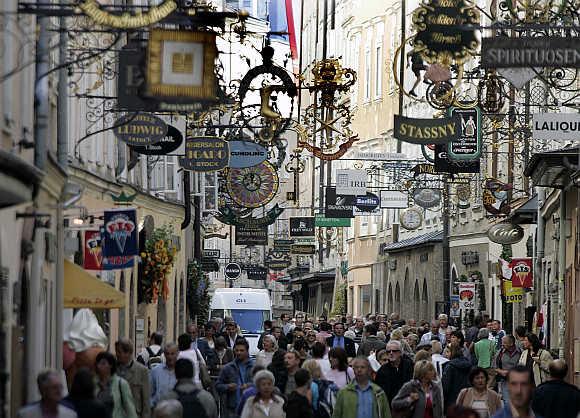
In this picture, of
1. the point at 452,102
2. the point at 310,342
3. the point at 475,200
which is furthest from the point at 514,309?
the point at 452,102

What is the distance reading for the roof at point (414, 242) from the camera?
209 feet

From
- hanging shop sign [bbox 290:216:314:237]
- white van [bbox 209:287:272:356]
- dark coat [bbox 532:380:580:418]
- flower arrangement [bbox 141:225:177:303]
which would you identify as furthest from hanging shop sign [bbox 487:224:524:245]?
hanging shop sign [bbox 290:216:314:237]

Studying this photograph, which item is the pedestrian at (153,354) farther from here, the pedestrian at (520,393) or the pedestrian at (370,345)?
the pedestrian at (520,393)

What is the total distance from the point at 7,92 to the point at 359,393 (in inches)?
187

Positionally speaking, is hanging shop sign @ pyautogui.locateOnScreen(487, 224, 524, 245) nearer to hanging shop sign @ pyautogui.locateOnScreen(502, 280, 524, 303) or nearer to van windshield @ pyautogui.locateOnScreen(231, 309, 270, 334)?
hanging shop sign @ pyautogui.locateOnScreen(502, 280, 524, 303)

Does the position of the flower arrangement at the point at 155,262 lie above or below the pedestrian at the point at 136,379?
above

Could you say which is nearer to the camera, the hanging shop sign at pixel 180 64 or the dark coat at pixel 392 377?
the hanging shop sign at pixel 180 64

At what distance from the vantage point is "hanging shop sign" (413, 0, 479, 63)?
22.0m

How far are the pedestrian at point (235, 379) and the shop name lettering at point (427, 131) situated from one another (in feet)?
16.1

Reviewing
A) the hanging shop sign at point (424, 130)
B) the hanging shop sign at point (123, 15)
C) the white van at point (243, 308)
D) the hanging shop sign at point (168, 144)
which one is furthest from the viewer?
the white van at point (243, 308)

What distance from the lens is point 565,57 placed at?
60.9ft

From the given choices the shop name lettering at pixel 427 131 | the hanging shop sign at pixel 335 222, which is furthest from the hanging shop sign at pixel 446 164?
the hanging shop sign at pixel 335 222

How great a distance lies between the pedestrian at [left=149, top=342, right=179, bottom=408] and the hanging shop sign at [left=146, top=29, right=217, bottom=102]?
181 inches

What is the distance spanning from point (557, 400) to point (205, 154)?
2121cm
